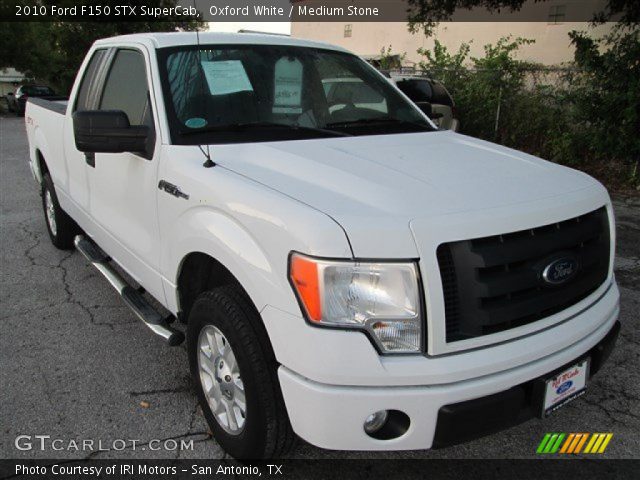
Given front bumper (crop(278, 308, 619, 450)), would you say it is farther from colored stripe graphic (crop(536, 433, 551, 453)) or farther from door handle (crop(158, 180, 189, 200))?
door handle (crop(158, 180, 189, 200))

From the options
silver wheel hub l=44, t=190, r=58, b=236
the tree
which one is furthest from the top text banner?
silver wheel hub l=44, t=190, r=58, b=236

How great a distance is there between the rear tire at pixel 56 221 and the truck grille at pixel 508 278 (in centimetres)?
411

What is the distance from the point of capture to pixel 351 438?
6.33ft

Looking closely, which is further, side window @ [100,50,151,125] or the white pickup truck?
side window @ [100,50,151,125]

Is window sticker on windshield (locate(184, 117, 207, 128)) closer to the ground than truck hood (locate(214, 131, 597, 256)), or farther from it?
farther from it

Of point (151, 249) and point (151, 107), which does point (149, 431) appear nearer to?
point (151, 249)

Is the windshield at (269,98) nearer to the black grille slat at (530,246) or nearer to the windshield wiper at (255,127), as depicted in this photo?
the windshield wiper at (255,127)

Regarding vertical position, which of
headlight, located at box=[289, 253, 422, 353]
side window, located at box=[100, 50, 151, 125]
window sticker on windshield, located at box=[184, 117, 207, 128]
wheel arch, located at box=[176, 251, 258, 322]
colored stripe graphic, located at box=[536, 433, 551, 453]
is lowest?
colored stripe graphic, located at box=[536, 433, 551, 453]

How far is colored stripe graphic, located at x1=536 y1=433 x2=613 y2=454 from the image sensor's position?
2.66 metres

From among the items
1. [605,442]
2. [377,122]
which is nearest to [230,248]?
[377,122]

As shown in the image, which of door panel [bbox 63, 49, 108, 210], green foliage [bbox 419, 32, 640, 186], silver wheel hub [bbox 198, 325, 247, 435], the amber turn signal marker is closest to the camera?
the amber turn signal marker

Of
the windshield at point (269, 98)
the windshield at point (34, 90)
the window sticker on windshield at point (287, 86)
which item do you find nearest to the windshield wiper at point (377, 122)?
the windshield at point (269, 98)

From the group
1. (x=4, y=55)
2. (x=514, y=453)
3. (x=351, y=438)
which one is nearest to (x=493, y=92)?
(x=514, y=453)

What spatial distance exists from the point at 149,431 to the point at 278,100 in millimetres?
1886
